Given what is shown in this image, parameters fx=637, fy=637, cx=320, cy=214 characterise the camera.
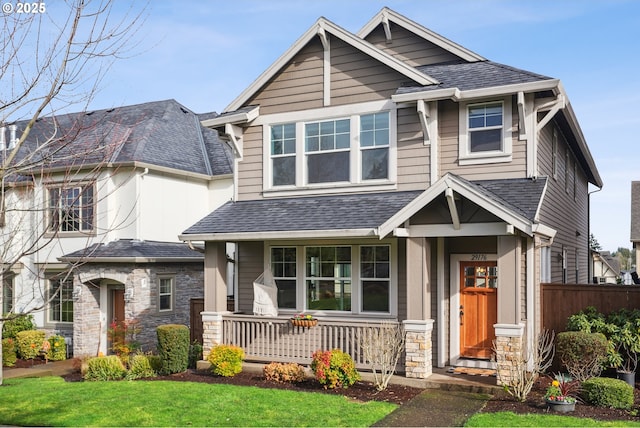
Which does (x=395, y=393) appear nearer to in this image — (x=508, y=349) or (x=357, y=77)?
(x=508, y=349)

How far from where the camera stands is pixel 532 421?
8.88 metres

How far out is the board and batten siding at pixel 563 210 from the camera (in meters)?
13.5

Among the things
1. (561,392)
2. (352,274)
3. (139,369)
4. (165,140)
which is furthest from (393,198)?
(165,140)

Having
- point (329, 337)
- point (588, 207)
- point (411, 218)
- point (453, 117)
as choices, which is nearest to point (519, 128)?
point (453, 117)

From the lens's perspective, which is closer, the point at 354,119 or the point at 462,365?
the point at 462,365

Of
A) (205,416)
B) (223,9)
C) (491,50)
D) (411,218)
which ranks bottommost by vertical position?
(205,416)

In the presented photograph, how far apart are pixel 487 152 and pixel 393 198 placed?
213cm

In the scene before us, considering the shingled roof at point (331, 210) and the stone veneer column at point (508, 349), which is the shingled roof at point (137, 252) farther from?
the stone veneer column at point (508, 349)

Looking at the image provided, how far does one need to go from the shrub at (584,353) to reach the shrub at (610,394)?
0.87 m

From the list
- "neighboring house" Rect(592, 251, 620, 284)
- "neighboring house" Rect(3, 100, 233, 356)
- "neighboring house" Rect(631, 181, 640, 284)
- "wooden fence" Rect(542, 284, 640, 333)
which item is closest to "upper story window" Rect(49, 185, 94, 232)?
"neighboring house" Rect(3, 100, 233, 356)

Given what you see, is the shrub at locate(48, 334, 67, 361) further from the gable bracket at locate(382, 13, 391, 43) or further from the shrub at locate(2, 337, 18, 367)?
the gable bracket at locate(382, 13, 391, 43)

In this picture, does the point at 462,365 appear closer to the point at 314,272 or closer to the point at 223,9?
the point at 314,272

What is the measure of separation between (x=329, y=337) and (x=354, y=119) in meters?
4.79

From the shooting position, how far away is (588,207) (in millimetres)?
22719
